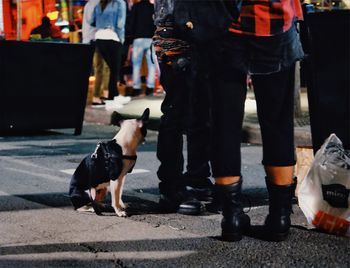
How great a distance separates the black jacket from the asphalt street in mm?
7146

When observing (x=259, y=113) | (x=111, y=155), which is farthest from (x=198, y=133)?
(x=259, y=113)

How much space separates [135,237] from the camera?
12.8 feet

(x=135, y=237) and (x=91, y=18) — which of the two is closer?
(x=135, y=237)

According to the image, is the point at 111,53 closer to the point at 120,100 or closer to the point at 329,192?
the point at 120,100

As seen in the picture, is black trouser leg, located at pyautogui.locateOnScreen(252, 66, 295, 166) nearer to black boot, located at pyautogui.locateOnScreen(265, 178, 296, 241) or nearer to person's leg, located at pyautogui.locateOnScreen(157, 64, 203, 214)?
black boot, located at pyautogui.locateOnScreen(265, 178, 296, 241)

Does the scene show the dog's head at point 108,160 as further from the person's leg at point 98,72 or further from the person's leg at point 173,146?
the person's leg at point 98,72

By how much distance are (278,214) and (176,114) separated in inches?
41.9

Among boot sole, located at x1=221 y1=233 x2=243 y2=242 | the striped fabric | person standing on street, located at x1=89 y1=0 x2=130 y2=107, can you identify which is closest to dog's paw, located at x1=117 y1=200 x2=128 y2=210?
boot sole, located at x1=221 y1=233 x2=243 y2=242

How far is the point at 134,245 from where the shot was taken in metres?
3.71

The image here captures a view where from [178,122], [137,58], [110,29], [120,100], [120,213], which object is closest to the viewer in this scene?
[120,213]

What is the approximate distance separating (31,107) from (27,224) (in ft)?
16.5

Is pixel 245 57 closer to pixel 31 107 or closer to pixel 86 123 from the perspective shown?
pixel 31 107

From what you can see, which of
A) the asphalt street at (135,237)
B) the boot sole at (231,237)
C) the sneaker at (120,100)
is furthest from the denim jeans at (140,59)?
the boot sole at (231,237)

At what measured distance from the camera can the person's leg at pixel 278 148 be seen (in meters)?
3.77
